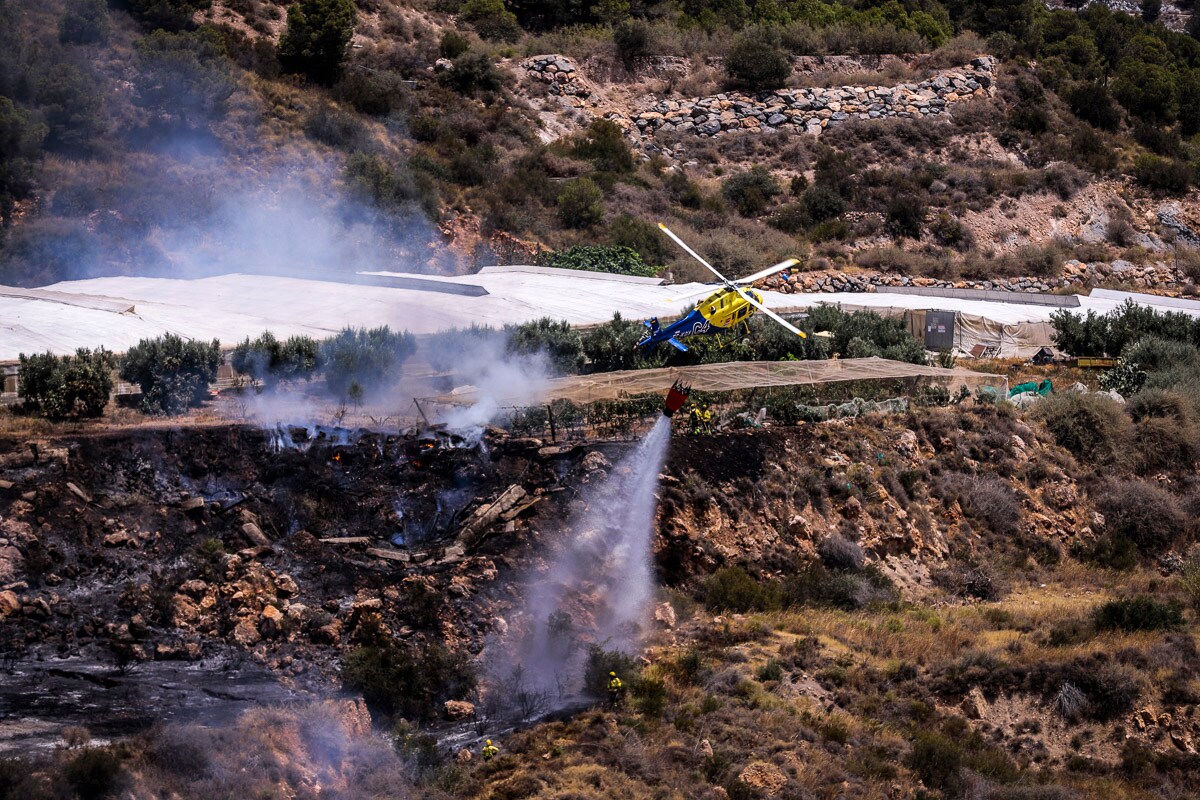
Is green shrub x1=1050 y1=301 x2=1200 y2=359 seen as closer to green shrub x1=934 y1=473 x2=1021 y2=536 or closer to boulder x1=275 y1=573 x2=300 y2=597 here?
green shrub x1=934 y1=473 x2=1021 y2=536

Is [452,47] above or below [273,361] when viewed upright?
above

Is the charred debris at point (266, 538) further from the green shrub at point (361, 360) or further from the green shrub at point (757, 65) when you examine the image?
the green shrub at point (757, 65)

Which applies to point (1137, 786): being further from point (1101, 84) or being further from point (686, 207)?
point (1101, 84)

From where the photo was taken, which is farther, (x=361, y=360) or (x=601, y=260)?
(x=601, y=260)

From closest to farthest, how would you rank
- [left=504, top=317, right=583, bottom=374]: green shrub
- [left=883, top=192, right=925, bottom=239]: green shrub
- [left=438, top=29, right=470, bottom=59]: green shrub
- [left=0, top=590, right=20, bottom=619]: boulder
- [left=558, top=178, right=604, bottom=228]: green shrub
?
[left=0, top=590, right=20, bottom=619]: boulder
[left=504, top=317, right=583, bottom=374]: green shrub
[left=558, top=178, right=604, bottom=228]: green shrub
[left=883, top=192, right=925, bottom=239]: green shrub
[left=438, top=29, right=470, bottom=59]: green shrub

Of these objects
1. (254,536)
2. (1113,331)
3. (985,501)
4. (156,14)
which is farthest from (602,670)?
(156,14)

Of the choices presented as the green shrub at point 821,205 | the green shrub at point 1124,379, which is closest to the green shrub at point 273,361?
the green shrub at point 1124,379

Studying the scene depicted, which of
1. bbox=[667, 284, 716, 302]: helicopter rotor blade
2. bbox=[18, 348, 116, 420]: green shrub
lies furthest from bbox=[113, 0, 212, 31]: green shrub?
bbox=[18, 348, 116, 420]: green shrub

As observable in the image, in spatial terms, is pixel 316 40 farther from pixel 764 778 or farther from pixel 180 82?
pixel 764 778
